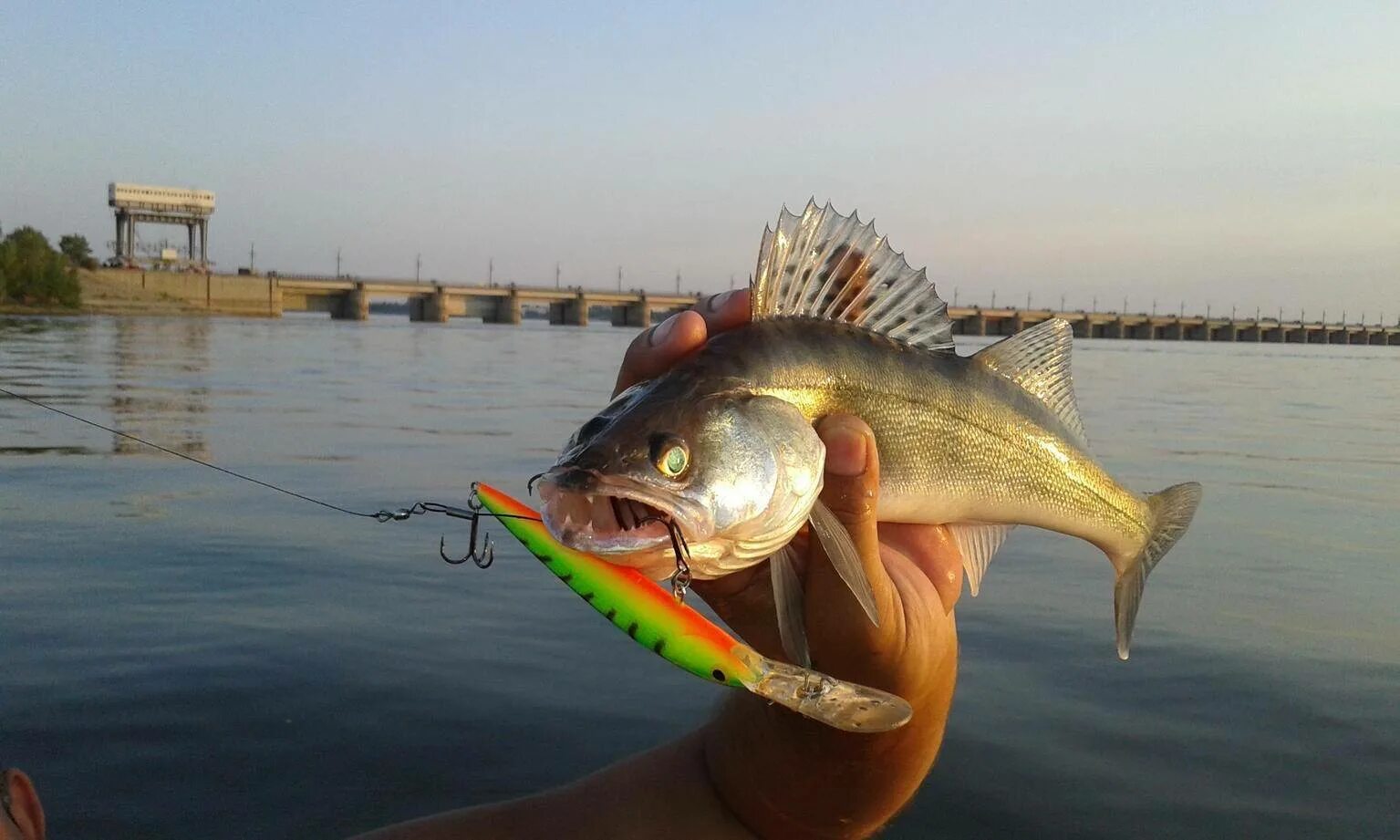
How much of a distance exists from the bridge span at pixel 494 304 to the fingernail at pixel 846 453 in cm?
7285

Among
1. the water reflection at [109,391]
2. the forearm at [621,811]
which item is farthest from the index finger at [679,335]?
the water reflection at [109,391]

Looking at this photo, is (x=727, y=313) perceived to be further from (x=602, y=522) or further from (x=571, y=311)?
(x=571, y=311)

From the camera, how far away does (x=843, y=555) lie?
236cm

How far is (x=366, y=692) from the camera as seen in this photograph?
5082 mm

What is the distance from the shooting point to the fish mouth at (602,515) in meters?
2.04

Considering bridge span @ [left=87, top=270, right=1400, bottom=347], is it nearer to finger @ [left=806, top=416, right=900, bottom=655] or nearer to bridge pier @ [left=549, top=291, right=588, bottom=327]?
bridge pier @ [left=549, top=291, right=588, bottom=327]

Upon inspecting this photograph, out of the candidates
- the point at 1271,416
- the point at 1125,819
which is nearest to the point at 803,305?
the point at 1125,819

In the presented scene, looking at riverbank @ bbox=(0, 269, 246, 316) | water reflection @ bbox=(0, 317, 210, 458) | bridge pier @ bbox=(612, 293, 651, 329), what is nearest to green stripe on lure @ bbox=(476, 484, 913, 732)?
water reflection @ bbox=(0, 317, 210, 458)

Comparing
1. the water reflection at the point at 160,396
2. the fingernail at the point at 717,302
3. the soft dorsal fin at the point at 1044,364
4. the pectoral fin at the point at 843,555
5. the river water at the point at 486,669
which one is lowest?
the river water at the point at 486,669

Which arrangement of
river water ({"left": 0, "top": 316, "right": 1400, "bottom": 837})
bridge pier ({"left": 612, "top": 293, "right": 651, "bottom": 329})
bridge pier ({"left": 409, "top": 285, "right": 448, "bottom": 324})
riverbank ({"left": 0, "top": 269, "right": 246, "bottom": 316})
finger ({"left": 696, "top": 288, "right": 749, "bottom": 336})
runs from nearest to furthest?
finger ({"left": 696, "top": 288, "right": 749, "bottom": 336}) < river water ({"left": 0, "top": 316, "right": 1400, "bottom": 837}) < riverbank ({"left": 0, "top": 269, "right": 246, "bottom": 316}) < bridge pier ({"left": 409, "top": 285, "right": 448, "bottom": 324}) < bridge pier ({"left": 612, "top": 293, "right": 651, "bottom": 329})

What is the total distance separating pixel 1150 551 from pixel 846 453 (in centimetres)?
195

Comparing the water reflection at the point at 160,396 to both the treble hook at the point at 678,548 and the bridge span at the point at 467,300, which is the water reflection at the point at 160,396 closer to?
the treble hook at the point at 678,548

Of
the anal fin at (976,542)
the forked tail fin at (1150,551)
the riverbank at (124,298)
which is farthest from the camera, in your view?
the riverbank at (124,298)

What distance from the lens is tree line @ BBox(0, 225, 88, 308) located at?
197ft
